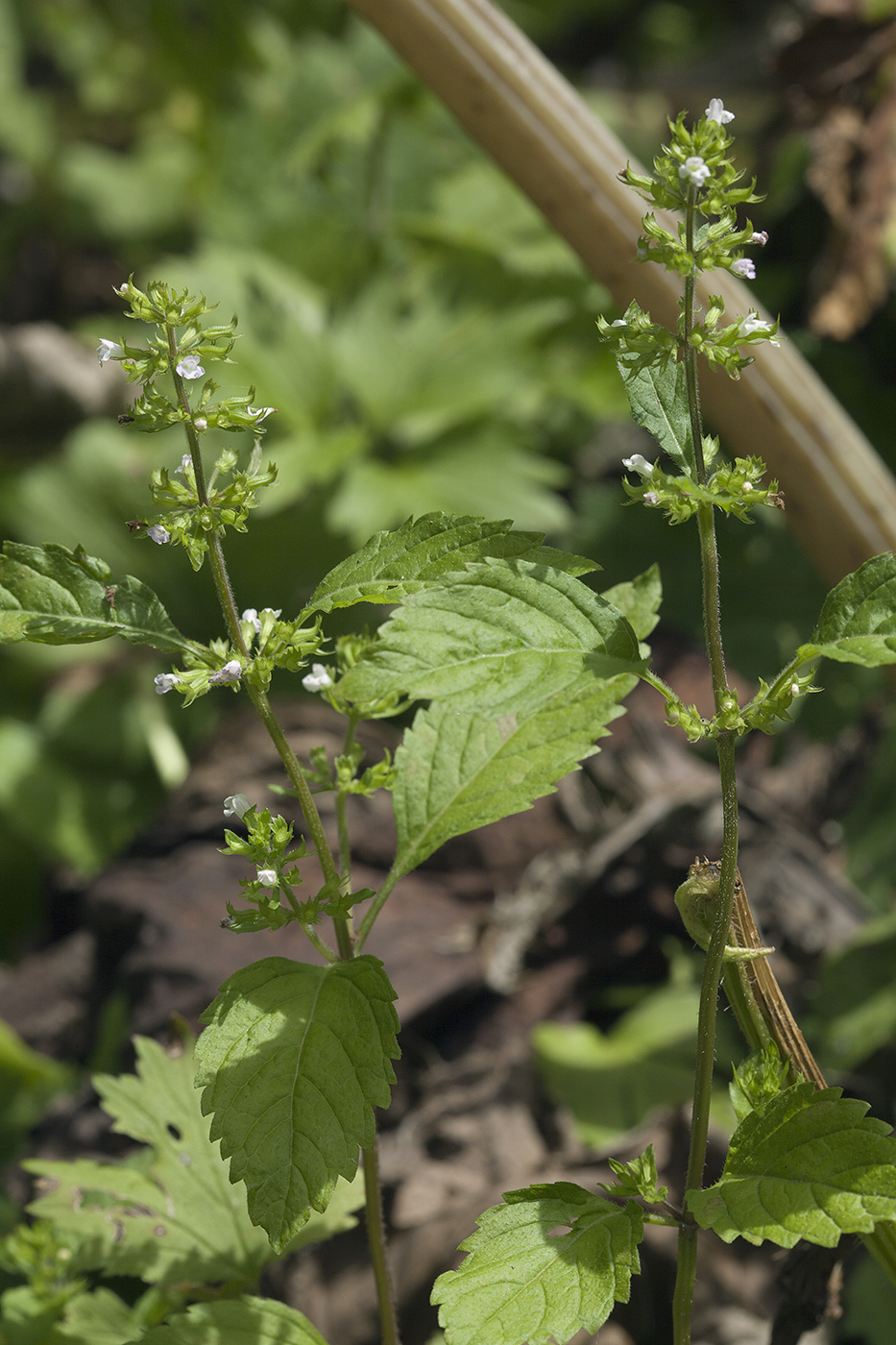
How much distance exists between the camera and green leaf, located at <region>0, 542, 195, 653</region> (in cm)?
100

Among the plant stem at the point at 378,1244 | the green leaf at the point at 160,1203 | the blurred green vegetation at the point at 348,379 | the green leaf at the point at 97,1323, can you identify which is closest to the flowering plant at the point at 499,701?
the plant stem at the point at 378,1244

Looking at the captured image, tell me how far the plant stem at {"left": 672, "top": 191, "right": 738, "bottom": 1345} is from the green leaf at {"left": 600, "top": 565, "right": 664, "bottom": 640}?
0.19m

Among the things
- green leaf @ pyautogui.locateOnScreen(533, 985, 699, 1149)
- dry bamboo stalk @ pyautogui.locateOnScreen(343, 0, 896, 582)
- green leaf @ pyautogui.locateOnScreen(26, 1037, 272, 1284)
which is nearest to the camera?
green leaf @ pyautogui.locateOnScreen(26, 1037, 272, 1284)

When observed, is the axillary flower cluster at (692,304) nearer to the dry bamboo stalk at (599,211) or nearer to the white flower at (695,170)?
the white flower at (695,170)

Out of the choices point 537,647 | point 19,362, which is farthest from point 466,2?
point 19,362

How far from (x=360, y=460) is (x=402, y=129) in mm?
1461

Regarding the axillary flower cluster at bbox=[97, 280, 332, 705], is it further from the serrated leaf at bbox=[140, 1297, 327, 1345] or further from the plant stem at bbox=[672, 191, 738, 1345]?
the serrated leaf at bbox=[140, 1297, 327, 1345]

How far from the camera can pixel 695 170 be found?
86cm

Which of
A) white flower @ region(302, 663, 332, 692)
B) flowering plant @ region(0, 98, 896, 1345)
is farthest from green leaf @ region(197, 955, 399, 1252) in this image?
white flower @ region(302, 663, 332, 692)

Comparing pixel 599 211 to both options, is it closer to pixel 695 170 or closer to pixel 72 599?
pixel 695 170

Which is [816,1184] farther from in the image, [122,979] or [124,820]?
[124,820]

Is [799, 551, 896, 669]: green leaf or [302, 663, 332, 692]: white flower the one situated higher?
[302, 663, 332, 692]: white flower

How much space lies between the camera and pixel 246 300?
11.7 feet

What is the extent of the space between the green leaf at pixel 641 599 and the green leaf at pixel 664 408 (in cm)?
21
